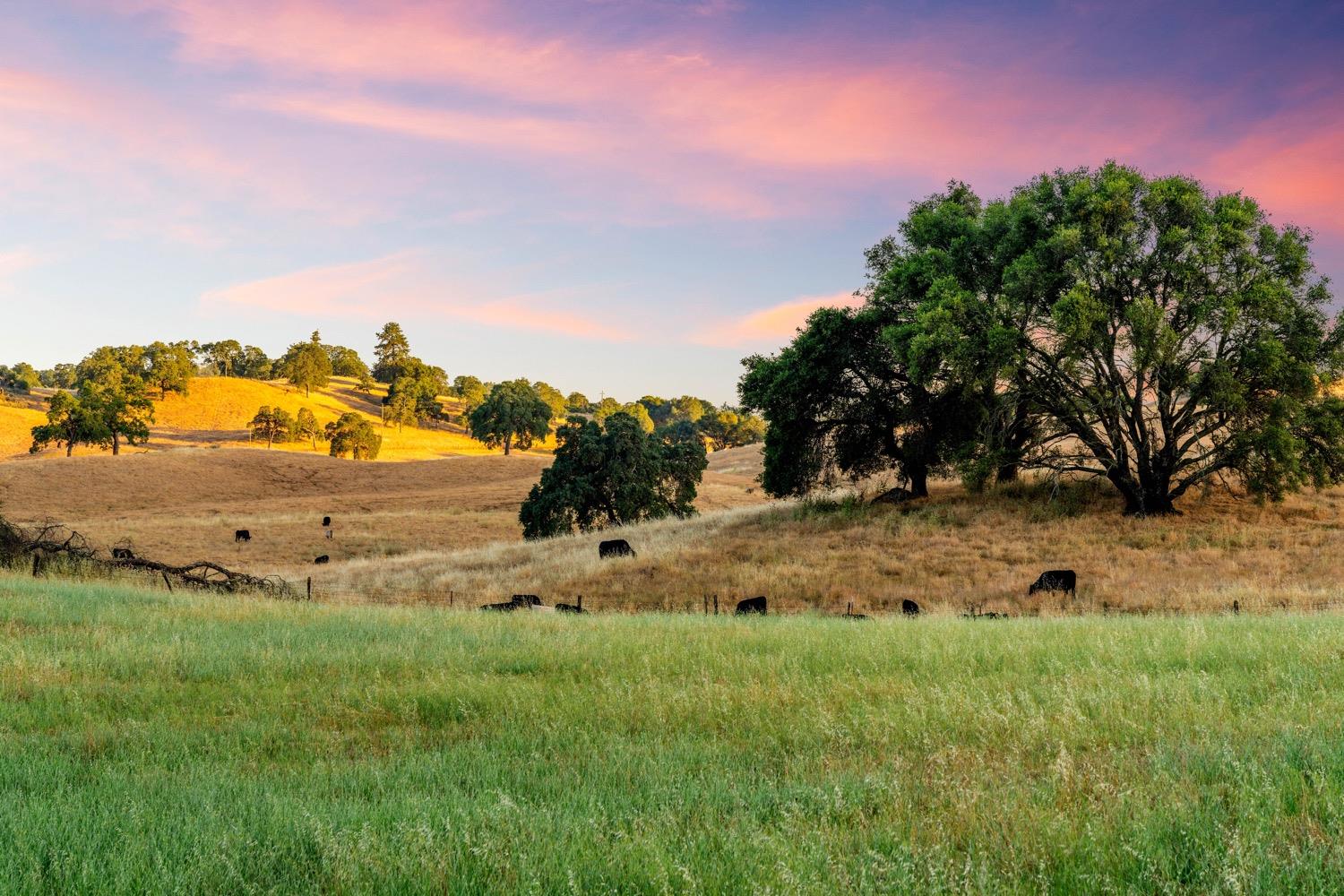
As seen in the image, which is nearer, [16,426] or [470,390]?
[16,426]

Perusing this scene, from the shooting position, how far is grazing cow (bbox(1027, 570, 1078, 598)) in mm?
24531

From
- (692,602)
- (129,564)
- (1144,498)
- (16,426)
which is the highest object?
(1144,498)

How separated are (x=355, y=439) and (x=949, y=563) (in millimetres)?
97418

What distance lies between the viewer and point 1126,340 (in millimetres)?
31516

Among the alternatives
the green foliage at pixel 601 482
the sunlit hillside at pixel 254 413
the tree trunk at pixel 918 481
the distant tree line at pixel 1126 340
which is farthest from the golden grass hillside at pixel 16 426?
the distant tree line at pixel 1126 340

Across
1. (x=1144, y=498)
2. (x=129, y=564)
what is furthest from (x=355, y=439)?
(x=1144, y=498)

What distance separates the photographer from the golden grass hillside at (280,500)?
52.8 metres

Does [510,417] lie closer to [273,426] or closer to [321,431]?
[321,431]

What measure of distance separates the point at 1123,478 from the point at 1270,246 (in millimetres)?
10078

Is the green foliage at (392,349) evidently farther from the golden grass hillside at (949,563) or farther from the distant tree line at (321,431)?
the golden grass hillside at (949,563)

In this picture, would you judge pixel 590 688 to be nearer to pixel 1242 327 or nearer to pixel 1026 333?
Answer: pixel 1026 333

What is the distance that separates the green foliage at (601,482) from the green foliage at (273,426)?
8840 centimetres

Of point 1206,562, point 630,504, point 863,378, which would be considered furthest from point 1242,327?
point 630,504

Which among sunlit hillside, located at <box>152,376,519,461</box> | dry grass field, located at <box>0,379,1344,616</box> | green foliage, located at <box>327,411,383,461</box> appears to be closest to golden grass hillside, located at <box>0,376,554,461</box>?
sunlit hillside, located at <box>152,376,519,461</box>
